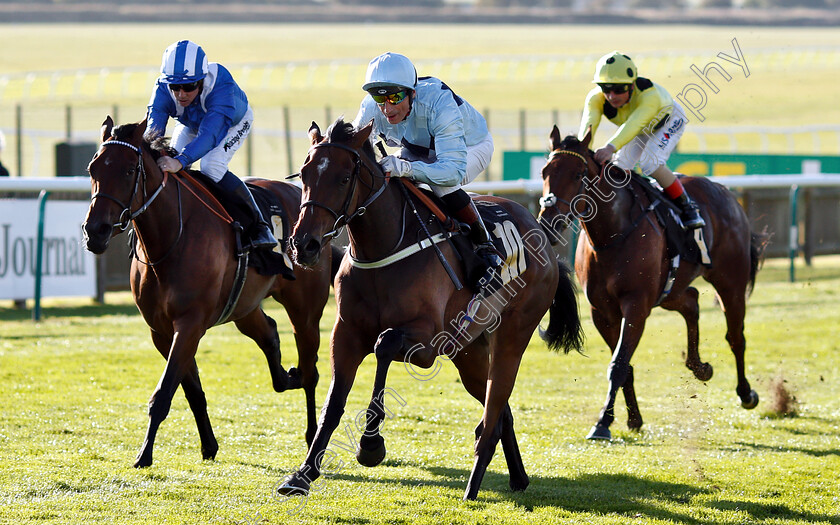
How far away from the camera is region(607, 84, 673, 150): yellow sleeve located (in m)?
6.66

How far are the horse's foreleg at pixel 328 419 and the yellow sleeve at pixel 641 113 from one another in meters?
2.86

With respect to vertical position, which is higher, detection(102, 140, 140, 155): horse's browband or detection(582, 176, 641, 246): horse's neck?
detection(102, 140, 140, 155): horse's browband

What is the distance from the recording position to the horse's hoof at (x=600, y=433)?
655 centimetres

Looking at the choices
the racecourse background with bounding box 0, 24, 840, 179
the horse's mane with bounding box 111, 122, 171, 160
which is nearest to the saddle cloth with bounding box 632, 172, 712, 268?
the horse's mane with bounding box 111, 122, 171, 160

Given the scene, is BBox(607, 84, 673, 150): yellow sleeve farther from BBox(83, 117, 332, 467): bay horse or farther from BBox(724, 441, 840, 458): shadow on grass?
BBox(83, 117, 332, 467): bay horse

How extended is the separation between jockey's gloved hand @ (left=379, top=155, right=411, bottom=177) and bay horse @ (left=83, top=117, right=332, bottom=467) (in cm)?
137

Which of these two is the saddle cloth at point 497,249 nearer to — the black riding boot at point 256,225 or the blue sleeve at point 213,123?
the black riding boot at point 256,225

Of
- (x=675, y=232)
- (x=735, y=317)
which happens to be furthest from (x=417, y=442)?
(x=735, y=317)

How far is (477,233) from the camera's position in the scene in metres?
5.02

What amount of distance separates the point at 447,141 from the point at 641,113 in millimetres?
2428

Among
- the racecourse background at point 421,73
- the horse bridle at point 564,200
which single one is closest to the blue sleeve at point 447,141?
the horse bridle at point 564,200

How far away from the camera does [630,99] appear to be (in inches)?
275

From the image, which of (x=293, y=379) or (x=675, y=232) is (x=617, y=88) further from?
(x=293, y=379)

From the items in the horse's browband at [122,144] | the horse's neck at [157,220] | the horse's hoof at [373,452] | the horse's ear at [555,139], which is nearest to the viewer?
the horse's hoof at [373,452]
